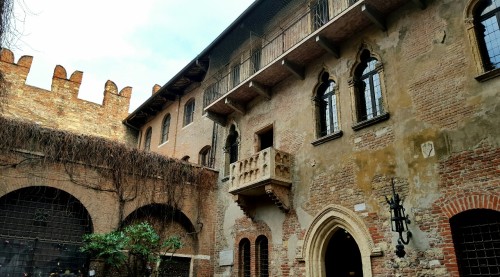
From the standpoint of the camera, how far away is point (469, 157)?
7297 mm

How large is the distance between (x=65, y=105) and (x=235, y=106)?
13.6 metres

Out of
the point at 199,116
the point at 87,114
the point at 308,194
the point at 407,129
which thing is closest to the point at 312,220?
the point at 308,194

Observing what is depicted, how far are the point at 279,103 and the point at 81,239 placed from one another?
7593 millimetres

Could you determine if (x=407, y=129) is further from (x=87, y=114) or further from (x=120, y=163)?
(x=87, y=114)

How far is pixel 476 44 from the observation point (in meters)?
7.70

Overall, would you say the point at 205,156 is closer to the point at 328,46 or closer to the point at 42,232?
the point at 42,232

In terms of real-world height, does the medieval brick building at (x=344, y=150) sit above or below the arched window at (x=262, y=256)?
above

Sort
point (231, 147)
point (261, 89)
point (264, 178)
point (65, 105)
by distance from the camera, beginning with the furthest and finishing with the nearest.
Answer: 1. point (65, 105)
2. point (231, 147)
3. point (261, 89)
4. point (264, 178)

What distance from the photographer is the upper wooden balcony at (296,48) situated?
9.65 metres

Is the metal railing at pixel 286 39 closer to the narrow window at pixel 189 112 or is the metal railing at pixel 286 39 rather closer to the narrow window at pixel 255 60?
the narrow window at pixel 255 60

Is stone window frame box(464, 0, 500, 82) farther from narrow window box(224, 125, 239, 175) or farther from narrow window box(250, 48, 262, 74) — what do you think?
narrow window box(224, 125, 239, 175)

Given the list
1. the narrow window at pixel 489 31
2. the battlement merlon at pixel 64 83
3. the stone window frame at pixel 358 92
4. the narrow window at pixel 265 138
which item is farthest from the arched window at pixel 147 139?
the narrow window at pixel 489 31

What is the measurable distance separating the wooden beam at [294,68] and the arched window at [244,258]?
562cm

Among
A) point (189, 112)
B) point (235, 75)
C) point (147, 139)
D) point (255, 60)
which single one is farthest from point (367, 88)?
point (147, 139)
